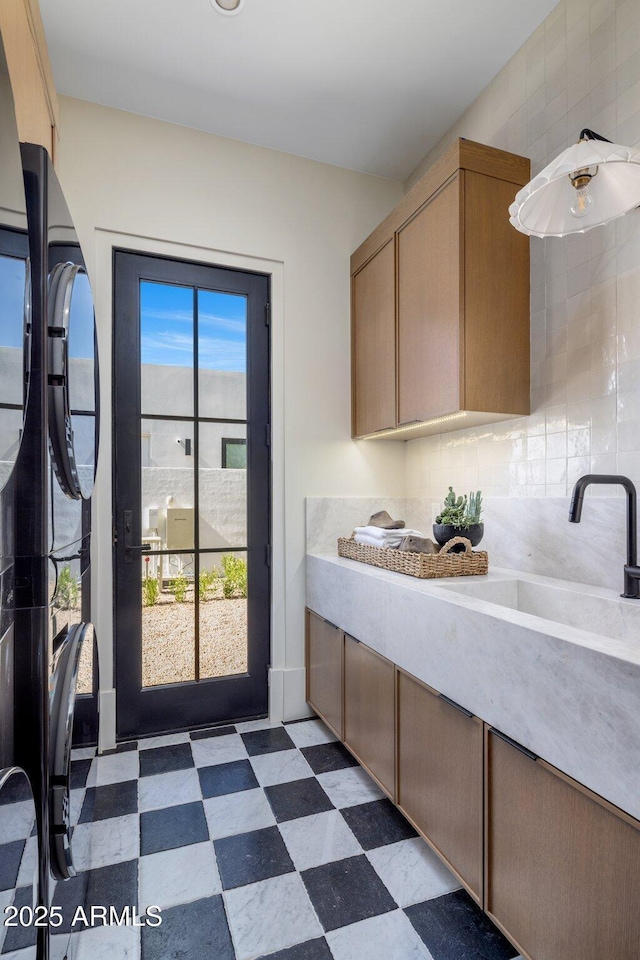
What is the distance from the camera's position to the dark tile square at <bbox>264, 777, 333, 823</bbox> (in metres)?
1.76

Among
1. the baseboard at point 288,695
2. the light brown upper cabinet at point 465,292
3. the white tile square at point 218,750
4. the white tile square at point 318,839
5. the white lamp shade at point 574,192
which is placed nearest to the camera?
the white lamp shade at point 574,192

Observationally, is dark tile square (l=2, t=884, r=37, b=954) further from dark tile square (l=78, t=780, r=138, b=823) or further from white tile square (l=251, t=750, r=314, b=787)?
white tile square (l=251, t=750, r=314, b=787)

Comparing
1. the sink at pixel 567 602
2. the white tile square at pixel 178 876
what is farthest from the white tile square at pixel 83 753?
the sink at pixel 567 602

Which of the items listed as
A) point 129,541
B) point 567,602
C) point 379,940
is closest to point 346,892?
point 379,940

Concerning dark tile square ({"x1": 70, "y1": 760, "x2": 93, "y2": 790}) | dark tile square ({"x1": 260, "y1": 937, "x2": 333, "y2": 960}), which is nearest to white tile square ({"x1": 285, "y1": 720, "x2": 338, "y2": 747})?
dark tile square ({"x1": 260, "y1": 937, "x2": 333, "y2": 960})

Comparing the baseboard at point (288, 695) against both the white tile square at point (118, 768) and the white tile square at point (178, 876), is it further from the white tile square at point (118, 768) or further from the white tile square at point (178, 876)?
the white tile square at point (178, 876)

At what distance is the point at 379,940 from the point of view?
1.26 m

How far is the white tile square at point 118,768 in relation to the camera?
1981mm

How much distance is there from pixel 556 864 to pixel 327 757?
4.05 feet

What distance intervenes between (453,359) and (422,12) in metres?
1.22

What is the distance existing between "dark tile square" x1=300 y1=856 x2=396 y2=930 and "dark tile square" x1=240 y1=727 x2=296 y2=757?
724 mm

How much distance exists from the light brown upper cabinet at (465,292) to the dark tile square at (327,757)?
1401 millimetres

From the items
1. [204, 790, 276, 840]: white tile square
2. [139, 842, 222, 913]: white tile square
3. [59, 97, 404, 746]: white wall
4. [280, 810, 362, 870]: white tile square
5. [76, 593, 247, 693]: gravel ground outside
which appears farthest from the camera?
[76, 593, 247, 693]: gravel ground outside

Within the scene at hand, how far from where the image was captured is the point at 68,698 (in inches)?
33.0
